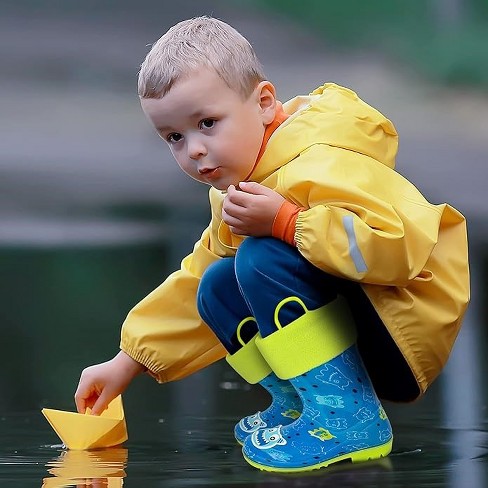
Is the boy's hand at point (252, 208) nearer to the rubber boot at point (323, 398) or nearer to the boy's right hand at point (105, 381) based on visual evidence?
the rubber boot at point (323, 398)

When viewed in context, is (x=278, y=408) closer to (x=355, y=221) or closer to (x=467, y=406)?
(x=355, y=221)

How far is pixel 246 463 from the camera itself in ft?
6.16

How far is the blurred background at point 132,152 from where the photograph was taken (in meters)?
3.17

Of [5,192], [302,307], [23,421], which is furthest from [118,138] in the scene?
[302,307]

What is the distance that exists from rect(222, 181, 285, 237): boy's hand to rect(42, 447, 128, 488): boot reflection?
39 cm

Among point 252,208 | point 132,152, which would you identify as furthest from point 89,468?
point 132,152

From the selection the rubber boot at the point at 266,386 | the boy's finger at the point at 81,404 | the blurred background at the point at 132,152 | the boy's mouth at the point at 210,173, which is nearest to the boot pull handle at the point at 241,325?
the rubber boot at the point at 266,386

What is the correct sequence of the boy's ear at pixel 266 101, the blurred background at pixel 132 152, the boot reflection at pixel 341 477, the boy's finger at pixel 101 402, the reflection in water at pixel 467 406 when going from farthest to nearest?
1. the blurred background at pixel 132 152
2. the boy's finger at pixel 101 402
3. the boy's ear at pixel 266 101
4. the reflection in water at pixel 467 406
5. the boot reflection at pixel 341 477

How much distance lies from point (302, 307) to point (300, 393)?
0.41ft

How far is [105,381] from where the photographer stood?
2201 mm

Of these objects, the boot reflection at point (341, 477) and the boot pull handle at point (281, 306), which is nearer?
the boot reflection at point (341, 477)

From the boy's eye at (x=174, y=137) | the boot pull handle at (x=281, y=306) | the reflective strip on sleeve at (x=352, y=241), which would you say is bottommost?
the boot pull handle at (x=281, y=306)

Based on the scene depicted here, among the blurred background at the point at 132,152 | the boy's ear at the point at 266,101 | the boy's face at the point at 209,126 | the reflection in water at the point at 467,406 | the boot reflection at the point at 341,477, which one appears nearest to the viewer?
the boot reflection at the point at 341,477

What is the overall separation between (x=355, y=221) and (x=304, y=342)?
199 mm
